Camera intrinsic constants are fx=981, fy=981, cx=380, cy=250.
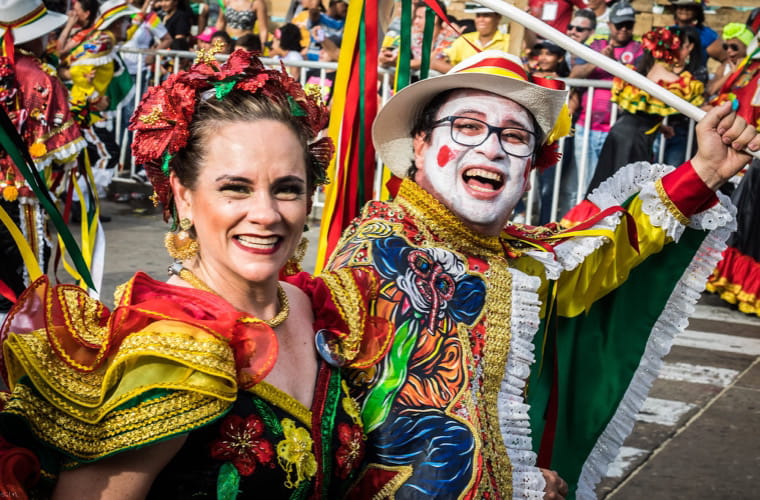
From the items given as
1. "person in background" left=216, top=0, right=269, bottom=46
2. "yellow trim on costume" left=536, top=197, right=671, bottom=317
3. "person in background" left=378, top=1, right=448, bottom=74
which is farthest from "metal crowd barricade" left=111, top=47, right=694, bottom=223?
"yellow trim on costume" left=536, top=197, right=671, bottom=317

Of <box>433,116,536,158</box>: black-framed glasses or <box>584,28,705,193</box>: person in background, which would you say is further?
<box>584,28,705,193</box>: person in background

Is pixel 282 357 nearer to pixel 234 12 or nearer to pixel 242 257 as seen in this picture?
pixel 242 257

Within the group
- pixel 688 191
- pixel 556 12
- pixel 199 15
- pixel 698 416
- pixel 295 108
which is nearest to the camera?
pixel 295 108

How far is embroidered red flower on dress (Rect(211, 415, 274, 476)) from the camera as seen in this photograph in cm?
189

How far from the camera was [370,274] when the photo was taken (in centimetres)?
254

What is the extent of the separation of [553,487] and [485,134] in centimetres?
100

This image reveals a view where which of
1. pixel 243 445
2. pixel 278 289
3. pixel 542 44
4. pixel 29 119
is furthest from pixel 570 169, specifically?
pixel 243 445

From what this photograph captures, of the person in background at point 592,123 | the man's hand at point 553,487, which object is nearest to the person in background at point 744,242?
the person in background at point 592,123

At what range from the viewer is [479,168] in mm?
2797

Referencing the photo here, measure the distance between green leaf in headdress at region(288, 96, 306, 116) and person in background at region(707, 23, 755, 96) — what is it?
6884mm

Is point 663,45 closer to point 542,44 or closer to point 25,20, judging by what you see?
point 542,44

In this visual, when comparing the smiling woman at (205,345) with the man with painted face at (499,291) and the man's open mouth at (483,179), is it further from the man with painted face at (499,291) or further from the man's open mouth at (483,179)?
the man's open mouth at (483,179)

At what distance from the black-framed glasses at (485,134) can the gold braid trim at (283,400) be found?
42.1 inches

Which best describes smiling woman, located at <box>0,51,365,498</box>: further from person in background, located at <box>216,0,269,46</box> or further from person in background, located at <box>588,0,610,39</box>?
person in background, located at <box>216,0,269,46</box>
